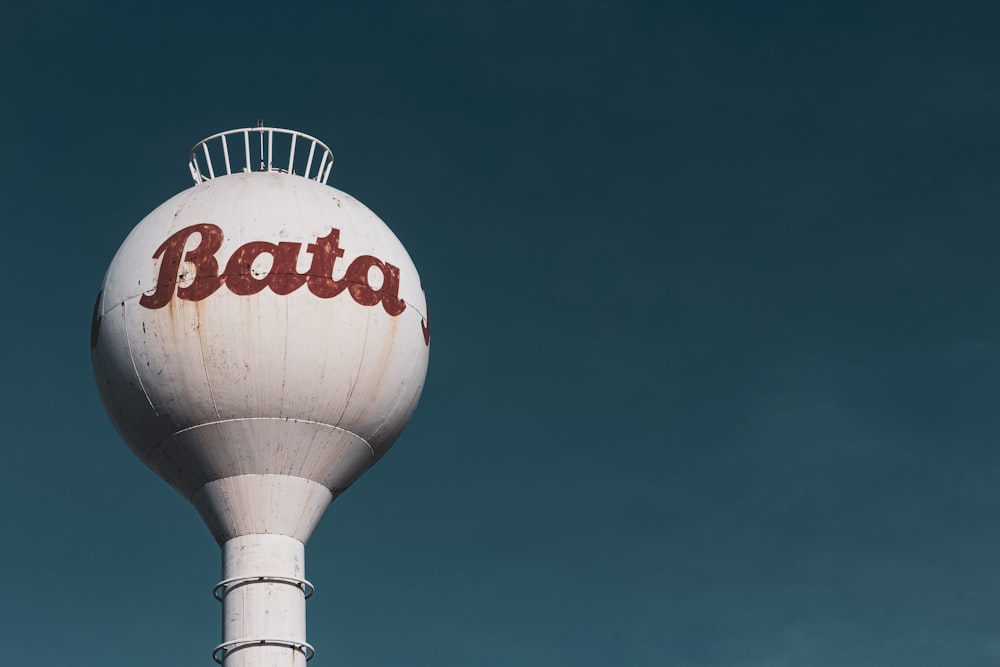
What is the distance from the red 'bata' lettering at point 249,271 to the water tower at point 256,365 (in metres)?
0.02

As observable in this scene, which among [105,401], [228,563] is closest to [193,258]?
[105,401]

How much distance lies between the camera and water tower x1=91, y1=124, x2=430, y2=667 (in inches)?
909

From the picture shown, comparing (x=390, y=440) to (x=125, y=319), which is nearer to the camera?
(x=125, y=319)

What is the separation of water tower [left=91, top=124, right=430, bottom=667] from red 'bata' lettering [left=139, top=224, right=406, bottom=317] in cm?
2

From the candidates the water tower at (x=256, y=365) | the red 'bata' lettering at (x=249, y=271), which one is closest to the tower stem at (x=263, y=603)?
the water tower at (x=256, y=365)

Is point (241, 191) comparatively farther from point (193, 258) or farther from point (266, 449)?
point (266, 449)

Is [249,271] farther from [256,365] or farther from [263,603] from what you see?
[263,603]

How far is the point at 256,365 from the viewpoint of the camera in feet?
75.7

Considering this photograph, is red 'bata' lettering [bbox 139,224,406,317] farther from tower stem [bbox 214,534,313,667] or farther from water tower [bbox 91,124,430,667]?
tower stem [bbox 214,534,313,667]

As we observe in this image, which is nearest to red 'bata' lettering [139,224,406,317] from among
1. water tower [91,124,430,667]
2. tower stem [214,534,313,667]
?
water tower [91,124,430,667]

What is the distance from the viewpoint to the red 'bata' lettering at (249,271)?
2314 centimetres

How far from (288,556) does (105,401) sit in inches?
151

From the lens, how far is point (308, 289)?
23.3 m

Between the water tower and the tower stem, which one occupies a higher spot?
the water tower
